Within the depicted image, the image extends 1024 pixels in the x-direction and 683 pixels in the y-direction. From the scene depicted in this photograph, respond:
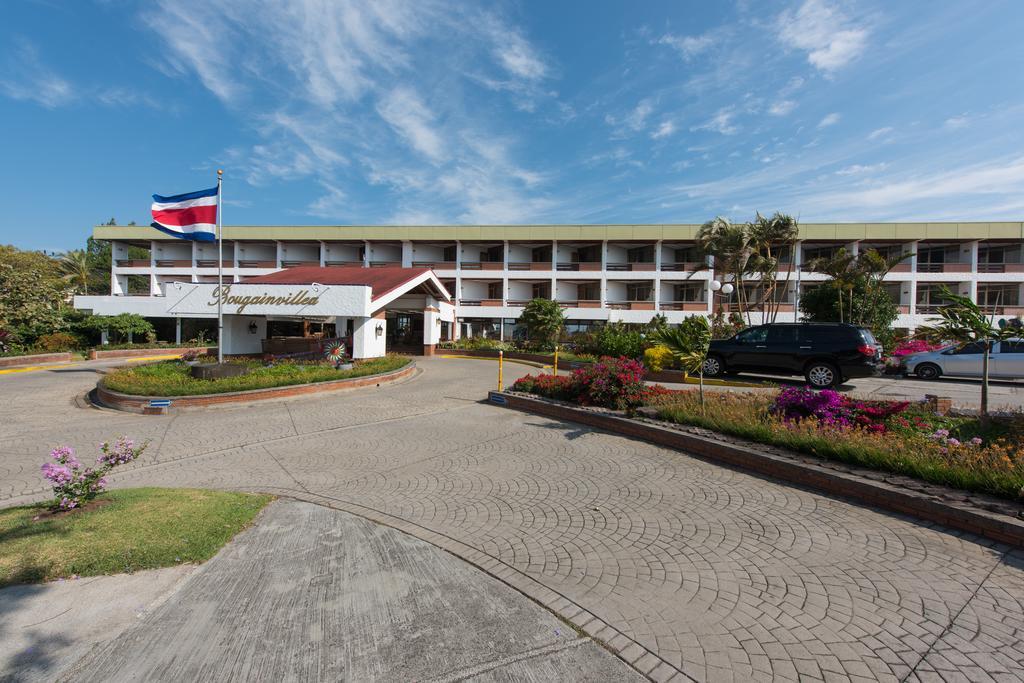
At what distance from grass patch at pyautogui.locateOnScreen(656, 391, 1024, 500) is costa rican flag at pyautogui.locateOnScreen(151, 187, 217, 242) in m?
13.3

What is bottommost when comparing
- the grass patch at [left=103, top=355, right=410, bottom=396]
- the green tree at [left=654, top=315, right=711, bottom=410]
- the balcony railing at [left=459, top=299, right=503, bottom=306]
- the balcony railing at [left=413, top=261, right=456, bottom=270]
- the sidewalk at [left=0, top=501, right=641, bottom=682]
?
the sidewalk at [left=0, top=501, right=641, bottom=682]

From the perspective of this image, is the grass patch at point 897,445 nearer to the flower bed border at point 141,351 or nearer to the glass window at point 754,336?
the glass window at point 754,336

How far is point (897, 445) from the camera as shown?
214 inches

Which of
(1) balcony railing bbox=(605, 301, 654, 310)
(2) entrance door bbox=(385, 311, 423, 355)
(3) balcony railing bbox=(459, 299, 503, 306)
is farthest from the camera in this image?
(3) balcony railing bbox=(459, 299, 503, 306)

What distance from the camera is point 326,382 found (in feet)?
43.3

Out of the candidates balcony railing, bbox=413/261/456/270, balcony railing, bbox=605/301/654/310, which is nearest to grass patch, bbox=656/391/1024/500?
balcony railing, bbox=605/301/654/310

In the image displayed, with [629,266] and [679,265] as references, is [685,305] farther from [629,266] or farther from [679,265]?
[629,266]

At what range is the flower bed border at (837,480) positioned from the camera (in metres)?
4.01

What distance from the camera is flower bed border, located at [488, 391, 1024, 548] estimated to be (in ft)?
13.1

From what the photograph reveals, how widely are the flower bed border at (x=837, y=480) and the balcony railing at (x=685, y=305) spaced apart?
27019 mm

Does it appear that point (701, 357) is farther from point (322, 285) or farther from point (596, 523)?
point (322, 285)

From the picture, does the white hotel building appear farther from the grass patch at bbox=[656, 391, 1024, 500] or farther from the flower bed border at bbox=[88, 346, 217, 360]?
the grass patch at bbox=[656, 391, 1024, 500]

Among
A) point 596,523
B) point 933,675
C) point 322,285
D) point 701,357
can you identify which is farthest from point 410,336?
point 933,675

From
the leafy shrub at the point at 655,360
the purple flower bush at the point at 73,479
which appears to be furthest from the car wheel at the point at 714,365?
the purple flower bush at the point at 73,479
